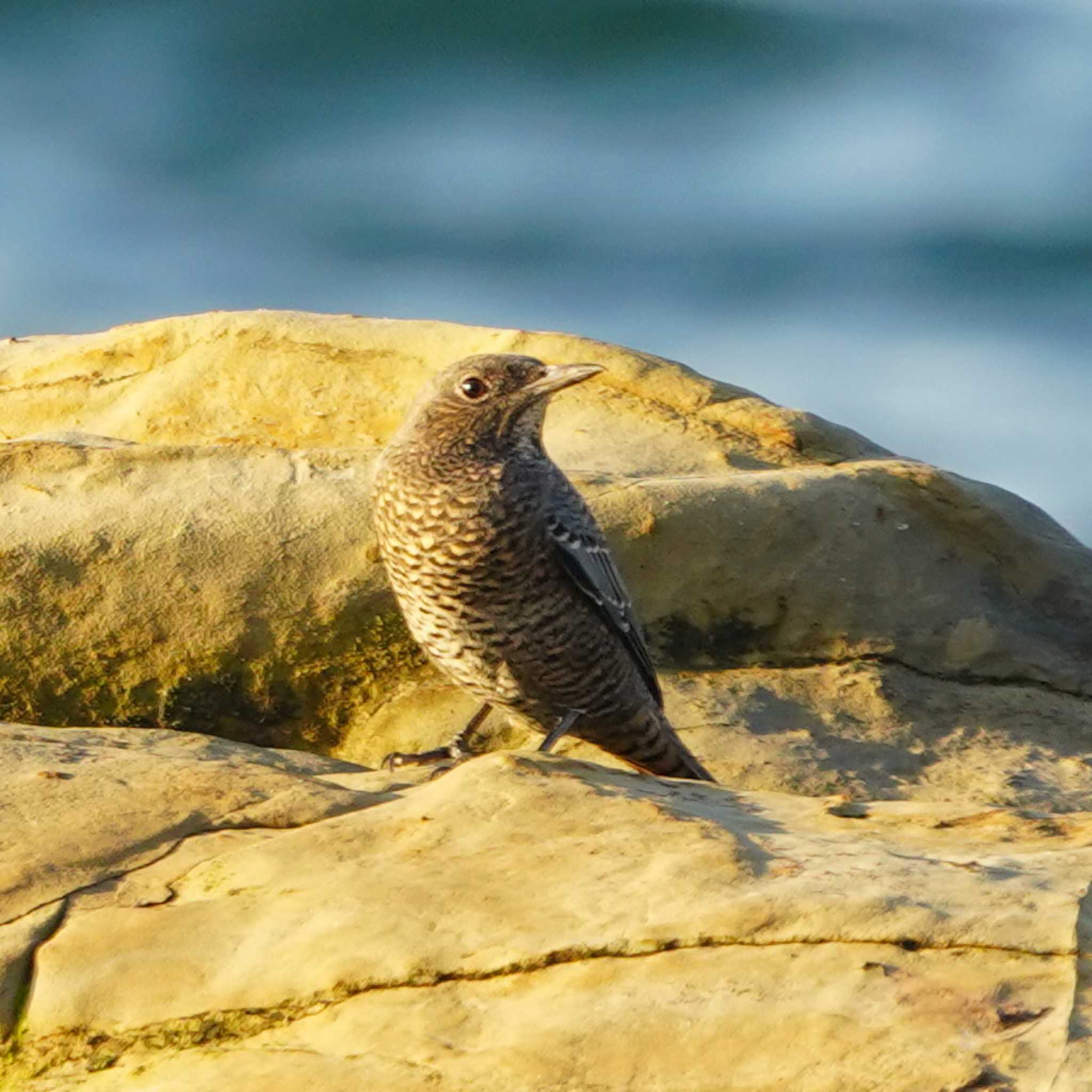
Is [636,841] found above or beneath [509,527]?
beneath

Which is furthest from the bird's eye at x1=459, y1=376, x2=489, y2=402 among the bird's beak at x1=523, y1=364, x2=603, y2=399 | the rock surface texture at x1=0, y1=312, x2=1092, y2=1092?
the rock surface texture at x1=0, y1=312, x2=1092, y2=1092

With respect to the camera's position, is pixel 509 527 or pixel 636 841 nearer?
pixel 636 841

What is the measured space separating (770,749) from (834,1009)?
2845mm

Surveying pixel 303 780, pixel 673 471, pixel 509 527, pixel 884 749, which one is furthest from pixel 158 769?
pixel 673 471

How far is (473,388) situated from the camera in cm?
590

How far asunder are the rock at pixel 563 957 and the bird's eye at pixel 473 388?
190 centimetres

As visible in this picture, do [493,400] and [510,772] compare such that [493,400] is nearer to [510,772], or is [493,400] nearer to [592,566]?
[592,566]

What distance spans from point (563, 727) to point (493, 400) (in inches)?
40.3

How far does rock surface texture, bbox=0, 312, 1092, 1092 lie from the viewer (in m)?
3.40

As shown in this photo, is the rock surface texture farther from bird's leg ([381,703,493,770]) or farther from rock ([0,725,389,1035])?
bird's leg ([381,703,493,770])

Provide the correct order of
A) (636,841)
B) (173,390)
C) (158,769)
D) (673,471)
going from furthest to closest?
1. (173,390)
2. (673,471)
3. (158,769)
4. (636,841)

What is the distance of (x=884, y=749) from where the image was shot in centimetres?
630

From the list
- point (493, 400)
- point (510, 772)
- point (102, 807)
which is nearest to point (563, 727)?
point (493, 400)

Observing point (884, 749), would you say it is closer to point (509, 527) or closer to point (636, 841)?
point (509, 527)
